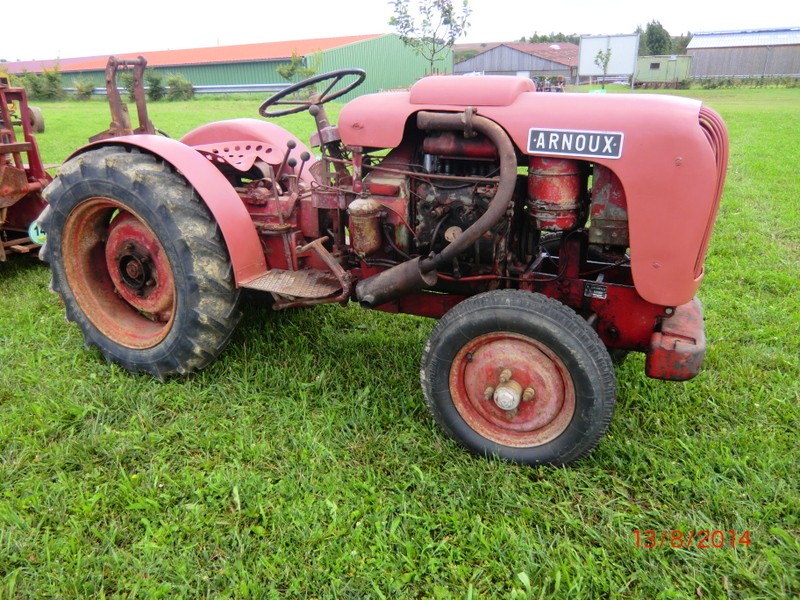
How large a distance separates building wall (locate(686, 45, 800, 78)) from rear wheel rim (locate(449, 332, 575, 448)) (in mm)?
48989

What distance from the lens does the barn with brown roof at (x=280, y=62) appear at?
34844mm

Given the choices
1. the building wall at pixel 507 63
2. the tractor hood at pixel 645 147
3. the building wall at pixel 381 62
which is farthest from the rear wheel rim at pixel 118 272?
the building wall at pixel 507 63

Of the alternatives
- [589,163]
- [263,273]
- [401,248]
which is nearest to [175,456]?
[263,273]

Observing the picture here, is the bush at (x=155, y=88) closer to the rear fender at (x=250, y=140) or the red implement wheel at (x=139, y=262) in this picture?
the rear fender at (x=250, y=140)

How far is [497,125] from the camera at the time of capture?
8.07ft

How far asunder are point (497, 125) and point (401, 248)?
0.75 meters

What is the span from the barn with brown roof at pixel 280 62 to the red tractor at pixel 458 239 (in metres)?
29.6

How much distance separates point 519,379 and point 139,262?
2.13 m

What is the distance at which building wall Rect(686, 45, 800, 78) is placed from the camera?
42.6 m

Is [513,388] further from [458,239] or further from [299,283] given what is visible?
[299,283]

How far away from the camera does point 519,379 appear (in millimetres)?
2518

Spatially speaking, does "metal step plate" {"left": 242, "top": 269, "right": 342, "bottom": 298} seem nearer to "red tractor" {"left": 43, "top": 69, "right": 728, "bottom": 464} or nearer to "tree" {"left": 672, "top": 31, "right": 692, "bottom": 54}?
"red tractor" {"left": 43, "top": 69, "right": 728, "bottom": 464}

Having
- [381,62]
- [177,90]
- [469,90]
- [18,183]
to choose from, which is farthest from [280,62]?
[469,90]
